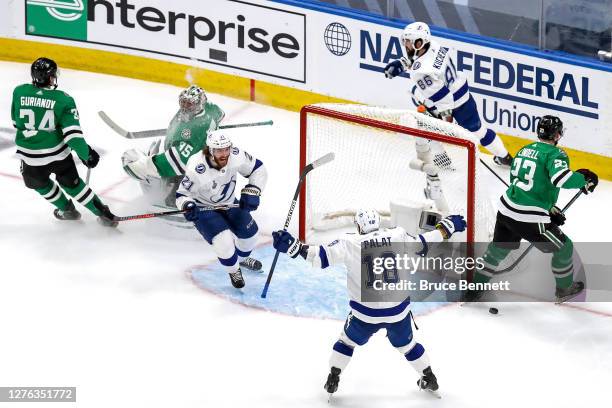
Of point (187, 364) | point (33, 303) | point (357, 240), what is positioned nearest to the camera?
point (357, 240)

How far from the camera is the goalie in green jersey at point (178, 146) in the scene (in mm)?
7754

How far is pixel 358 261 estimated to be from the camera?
19.3 feet

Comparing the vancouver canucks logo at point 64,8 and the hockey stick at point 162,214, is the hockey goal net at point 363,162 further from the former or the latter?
the vancouver canucks logo at point 64,8

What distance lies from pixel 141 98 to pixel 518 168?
4.00m

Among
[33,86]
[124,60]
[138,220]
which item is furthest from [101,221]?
[124,60]

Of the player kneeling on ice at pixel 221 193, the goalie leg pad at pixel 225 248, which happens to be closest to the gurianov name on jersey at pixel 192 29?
the player kneeling on ice at pixel 221 193

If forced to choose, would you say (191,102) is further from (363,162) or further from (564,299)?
(564,299)

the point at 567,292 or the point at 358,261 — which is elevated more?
the point at 358,261

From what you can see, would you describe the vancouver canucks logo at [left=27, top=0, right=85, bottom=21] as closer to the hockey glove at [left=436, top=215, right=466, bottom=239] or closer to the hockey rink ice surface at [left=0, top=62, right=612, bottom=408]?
the hockey rink ice surface at [left=0, top=62, right=612, bottom=408]

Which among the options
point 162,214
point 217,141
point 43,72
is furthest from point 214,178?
point 43,72

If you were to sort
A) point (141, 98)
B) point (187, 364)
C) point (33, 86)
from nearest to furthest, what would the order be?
point (187, 364) → point (33, 86) → point (141, 98)

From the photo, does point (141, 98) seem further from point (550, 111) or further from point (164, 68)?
point (550, 111)

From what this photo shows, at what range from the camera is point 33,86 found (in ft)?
25.4

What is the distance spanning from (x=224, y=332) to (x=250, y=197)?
725 mm
